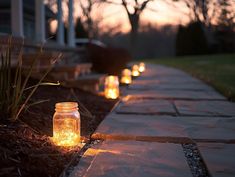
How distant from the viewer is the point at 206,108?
15.1 feet

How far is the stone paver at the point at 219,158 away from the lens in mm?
2184

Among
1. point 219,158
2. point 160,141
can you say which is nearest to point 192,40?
point 160,141

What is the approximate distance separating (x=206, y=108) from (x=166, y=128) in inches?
56.4

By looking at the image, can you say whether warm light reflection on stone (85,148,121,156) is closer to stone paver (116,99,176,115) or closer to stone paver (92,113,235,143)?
stone paver (92,113,235,143)

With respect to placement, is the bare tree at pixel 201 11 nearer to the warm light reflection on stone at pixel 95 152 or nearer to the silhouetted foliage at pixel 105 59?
the silhouetted foliage at pixel 105 59

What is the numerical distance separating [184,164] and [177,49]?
32629 millimetres

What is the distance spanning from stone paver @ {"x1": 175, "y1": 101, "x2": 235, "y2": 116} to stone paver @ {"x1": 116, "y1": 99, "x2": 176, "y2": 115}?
15cm

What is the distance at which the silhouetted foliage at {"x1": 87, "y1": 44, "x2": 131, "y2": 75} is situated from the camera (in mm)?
10852

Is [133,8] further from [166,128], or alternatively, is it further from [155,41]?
[155,41]

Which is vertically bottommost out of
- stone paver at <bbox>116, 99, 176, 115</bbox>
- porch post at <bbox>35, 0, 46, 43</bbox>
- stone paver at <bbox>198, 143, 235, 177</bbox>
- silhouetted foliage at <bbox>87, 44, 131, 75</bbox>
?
stone paver at <bbox>198, 143, 235, 177</bbox>

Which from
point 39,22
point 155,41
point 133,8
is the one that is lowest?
point 39,22

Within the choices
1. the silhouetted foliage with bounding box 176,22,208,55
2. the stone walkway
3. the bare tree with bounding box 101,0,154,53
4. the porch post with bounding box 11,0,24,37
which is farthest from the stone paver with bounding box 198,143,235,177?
the silhouetted foliage with bounding box 176,22,208,55

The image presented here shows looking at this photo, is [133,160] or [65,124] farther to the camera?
[65,124]

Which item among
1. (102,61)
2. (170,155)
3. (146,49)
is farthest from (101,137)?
(146,49)
